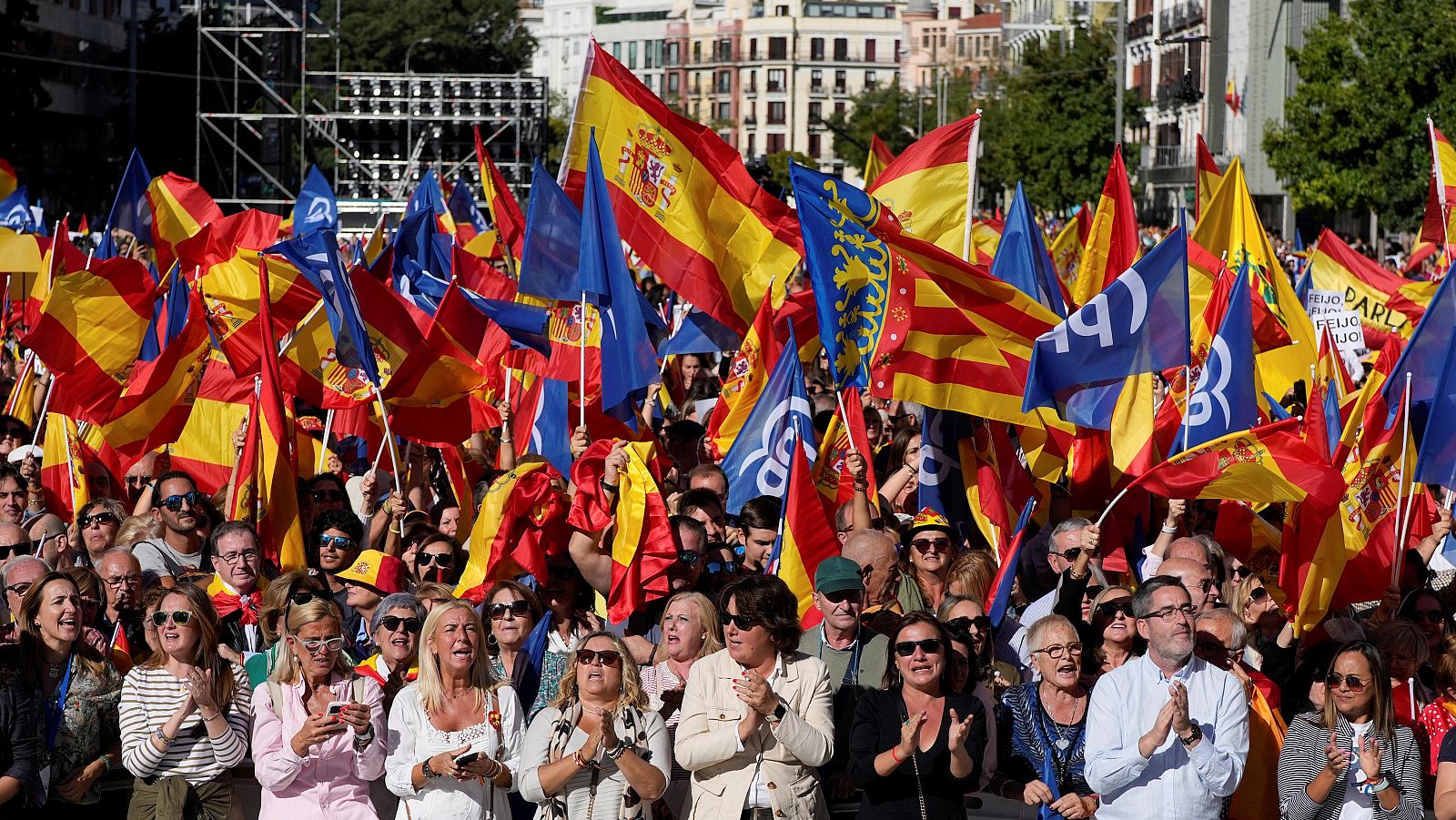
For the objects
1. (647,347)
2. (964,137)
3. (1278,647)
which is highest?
(964,137)

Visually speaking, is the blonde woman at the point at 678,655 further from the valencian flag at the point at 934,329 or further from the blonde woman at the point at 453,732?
the valencian flag at the point at 934,329

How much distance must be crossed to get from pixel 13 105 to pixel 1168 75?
41.5 m

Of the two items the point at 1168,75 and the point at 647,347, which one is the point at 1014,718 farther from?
the point at 1168,75

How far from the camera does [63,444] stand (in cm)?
1047

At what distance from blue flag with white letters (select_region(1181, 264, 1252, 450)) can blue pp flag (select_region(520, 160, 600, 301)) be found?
2956 millimetres

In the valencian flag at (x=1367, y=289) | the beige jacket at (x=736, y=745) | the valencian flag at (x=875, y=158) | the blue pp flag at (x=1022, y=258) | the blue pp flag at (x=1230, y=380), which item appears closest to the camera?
the beige jacket at (x=736, y=745)

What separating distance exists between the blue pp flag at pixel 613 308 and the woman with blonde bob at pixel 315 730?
11.0 feet

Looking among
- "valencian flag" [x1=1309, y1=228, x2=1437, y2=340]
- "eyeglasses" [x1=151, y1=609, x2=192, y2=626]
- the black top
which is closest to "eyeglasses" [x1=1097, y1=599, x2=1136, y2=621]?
the black top

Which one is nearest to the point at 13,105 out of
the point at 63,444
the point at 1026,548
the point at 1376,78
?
the point at 1376,78

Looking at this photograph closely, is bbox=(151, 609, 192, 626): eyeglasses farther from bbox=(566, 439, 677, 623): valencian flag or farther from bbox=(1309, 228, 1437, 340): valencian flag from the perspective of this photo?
bbox=(1309, 228, 1437, 340): valencian flag

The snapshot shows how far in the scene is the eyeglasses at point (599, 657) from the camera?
606cm

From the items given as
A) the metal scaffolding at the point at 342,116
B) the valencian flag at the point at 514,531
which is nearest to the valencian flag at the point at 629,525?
the valencian flag at the point at 514,531

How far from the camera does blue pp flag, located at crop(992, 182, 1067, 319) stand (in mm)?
10906

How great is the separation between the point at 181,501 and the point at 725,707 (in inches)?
138
